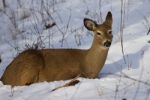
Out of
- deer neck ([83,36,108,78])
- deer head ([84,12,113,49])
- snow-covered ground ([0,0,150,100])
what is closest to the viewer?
snow-covered ground ([0,0,150,100])

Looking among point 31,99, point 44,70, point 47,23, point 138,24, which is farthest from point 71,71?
point 47,23

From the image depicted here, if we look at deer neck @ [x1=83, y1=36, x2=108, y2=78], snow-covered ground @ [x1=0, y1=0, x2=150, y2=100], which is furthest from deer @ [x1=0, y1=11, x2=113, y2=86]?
snow-covered ground @ [x1=0, y1=0, x2=150, y2=100]

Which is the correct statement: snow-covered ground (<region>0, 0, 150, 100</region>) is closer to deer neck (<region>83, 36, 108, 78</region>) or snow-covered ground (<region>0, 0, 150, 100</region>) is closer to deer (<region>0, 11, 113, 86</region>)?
deer neck (<region>83, 36, 108, 78</region>)

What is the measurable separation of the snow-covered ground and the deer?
25 centimetres

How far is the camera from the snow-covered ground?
6629mm

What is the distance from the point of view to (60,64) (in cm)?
793

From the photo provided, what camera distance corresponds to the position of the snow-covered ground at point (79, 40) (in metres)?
6.63

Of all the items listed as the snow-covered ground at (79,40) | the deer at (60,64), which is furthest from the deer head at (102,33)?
the snow-covered ground at (79,40)

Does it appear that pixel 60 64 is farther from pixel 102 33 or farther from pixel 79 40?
pixel 79 40

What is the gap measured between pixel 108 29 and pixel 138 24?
2.15 m

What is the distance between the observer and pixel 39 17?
11453 mm

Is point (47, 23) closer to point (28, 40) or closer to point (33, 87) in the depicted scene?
point (28, 40)

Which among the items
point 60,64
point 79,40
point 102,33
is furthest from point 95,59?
point 79,40

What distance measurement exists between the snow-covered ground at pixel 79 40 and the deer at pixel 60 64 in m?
0.25
